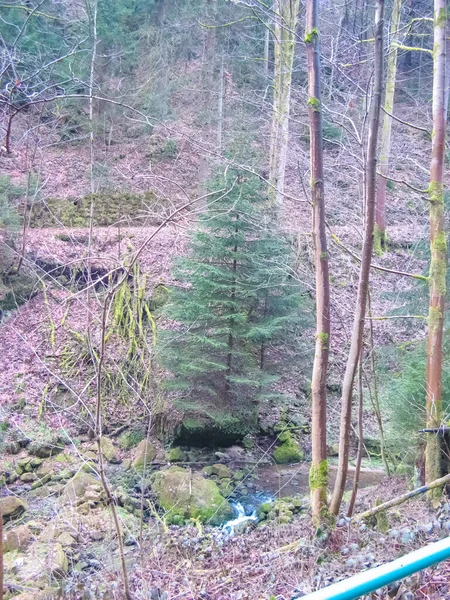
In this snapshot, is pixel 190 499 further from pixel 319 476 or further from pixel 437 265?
pixel 437 265

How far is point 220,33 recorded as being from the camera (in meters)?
18.4

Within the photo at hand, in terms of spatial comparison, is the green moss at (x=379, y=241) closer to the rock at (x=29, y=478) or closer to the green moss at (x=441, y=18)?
the green moss at (x=441, y=18)

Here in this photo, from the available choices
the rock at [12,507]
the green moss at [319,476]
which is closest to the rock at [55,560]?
the rock at [12,507]

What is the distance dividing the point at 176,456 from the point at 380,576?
7879 millimetres

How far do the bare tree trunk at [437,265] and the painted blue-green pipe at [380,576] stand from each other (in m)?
4.32

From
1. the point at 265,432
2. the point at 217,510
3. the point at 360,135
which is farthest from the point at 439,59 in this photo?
the point at 265,432

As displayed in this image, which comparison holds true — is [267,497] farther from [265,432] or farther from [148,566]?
[148,566]

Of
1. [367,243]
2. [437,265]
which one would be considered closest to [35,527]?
[367,243]

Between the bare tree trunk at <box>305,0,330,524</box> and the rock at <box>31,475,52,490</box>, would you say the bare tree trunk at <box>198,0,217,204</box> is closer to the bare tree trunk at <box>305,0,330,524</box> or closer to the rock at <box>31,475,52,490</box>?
the rock at <box>31,475,52,490</box>

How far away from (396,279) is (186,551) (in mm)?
10285

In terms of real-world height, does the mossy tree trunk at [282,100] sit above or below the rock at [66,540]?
above

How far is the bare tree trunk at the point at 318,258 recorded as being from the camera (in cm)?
401

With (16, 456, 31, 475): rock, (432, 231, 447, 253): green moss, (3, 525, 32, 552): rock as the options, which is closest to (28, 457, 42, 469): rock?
(16, 456, 31, 475): rock

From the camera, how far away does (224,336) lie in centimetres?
945
